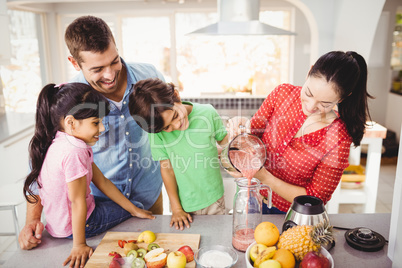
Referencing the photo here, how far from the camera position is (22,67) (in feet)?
13.0

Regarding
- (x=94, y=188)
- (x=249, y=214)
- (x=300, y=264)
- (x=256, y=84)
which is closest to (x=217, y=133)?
(x=249, y=214)

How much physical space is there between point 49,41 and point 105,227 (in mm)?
4331

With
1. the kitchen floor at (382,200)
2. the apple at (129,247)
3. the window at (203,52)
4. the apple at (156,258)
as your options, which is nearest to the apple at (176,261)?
the apple at (156,258)

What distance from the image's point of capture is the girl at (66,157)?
3.59 ft

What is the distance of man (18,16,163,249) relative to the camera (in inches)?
47.5

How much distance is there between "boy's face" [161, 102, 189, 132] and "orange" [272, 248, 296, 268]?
0.60m

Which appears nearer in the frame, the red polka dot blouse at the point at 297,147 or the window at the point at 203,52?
the red polka dot blouse at the point at 297,147

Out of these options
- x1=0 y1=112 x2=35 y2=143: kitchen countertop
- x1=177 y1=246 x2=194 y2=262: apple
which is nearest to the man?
x1=177 y1=246 x2=194 y2=262: apple

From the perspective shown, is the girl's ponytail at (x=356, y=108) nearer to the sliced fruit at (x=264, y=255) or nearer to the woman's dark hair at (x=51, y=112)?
the sliced fruit at (x=264, y=255)

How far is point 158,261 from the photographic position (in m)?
0.99

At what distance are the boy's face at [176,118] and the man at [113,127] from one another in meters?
0.24

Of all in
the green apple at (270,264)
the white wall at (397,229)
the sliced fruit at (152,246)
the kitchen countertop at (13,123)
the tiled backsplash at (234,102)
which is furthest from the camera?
the tiled backsplash at (234,102)

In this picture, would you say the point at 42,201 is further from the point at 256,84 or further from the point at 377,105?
the point at 377,105

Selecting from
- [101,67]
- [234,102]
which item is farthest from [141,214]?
[234,102]
